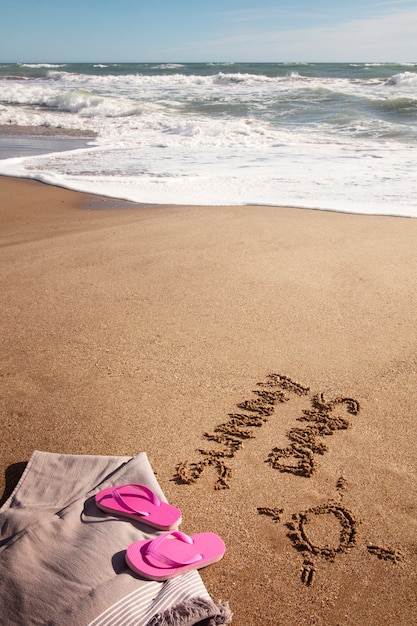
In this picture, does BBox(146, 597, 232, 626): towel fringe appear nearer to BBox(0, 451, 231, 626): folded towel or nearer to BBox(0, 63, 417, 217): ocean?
BBox(0, 451, 231, 626): folded towel

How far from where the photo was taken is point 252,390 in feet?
7.80

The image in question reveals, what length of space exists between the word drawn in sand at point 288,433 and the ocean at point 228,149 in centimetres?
329

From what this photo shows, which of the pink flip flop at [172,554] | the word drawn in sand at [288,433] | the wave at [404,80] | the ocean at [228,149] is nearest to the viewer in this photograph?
the pink flip flop at [172,554]

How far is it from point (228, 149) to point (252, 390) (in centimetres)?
802

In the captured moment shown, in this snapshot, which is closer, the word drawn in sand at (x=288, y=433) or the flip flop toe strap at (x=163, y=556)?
the flip flop toe strap at (x=163, y=556)

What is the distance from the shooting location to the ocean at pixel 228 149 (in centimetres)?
618

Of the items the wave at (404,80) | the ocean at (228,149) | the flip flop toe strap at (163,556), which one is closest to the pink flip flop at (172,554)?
the flip flop toe strap at (163,556)

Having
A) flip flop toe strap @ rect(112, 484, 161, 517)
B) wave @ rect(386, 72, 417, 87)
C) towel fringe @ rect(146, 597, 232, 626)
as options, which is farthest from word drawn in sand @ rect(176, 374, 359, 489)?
wave @ rect(386, 72, 417, 87)

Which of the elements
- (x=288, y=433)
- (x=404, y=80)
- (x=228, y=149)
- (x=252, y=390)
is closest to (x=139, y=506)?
(x=288, y=433)

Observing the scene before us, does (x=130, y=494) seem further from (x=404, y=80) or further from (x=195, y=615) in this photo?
(x=404, y=80)

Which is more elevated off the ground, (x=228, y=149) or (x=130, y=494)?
(x=228, y=149)

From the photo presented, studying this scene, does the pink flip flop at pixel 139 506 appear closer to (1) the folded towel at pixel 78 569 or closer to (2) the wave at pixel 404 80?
(1) the folded towel at pixel 78 569

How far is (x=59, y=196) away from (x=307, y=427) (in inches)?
197

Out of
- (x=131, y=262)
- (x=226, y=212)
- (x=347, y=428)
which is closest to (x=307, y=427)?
(x=347, y=428)
